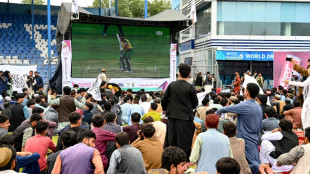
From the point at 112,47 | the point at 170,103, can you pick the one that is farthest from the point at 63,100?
the point at 112,47

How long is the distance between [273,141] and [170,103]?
2.08 metres

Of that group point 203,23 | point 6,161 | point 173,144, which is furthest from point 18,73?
point 203,23

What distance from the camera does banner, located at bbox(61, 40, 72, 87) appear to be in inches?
746

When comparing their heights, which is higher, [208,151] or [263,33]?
[263,33]

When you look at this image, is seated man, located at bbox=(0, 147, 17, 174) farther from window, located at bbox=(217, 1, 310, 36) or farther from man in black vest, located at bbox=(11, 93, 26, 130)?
window, located at bbox=(217, 1, 310, 36)

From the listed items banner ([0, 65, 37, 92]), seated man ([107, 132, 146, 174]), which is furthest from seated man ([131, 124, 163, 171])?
banner ([0, 65, 37, 92])

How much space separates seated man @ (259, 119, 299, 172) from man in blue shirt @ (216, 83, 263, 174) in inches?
14.8

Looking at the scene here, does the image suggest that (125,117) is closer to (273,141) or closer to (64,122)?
(64,122)

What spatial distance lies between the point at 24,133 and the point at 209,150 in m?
3.30

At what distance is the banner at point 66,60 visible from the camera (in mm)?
18953

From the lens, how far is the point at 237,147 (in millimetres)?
5656

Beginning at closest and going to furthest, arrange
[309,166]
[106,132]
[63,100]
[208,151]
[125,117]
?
[309,166] < [208,151] < [106,132] < [63,100] < [125,117]

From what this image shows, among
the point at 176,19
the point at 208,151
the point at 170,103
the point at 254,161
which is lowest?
the point at 254,161

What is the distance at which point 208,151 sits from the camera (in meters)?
5.08
